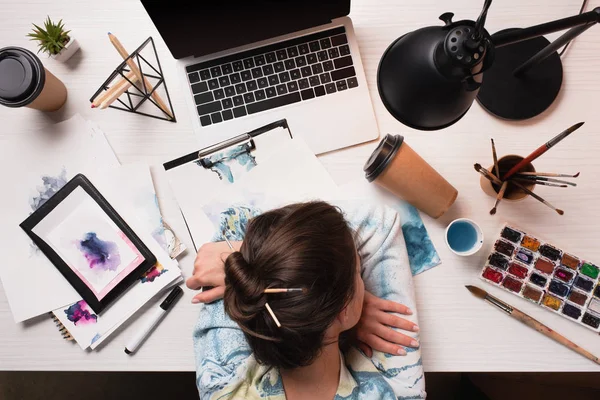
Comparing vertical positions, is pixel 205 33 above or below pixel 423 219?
above

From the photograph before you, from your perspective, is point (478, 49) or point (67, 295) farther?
point (67, 295)

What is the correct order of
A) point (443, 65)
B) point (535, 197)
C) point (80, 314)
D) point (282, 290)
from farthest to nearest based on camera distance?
point (80, 314), point (535, 197), point (282, 290), point (443, 65)

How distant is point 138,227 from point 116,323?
185mm

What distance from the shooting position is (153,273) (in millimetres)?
819

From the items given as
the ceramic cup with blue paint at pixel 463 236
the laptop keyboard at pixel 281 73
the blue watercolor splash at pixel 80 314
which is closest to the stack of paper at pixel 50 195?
the blue watercolor splash at pixel 80 314

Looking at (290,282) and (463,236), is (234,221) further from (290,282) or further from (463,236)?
(463,236)

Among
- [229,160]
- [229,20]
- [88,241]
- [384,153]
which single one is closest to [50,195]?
[88,241]

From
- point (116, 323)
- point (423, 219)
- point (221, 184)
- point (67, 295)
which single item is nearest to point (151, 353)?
point (116, 323)

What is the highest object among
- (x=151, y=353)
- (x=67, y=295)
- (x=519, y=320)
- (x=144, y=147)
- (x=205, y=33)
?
(x=205, y=33)

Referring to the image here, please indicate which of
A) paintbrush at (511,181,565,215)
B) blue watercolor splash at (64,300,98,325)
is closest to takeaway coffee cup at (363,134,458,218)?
paintbrush at (511,181,565,215)

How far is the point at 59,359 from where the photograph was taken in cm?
→ 81

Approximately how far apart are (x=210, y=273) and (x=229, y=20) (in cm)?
45

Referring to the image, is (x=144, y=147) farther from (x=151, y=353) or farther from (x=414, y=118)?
(x=414, y=118)

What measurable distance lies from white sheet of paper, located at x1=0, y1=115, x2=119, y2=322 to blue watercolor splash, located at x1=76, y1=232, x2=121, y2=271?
0.07 m
